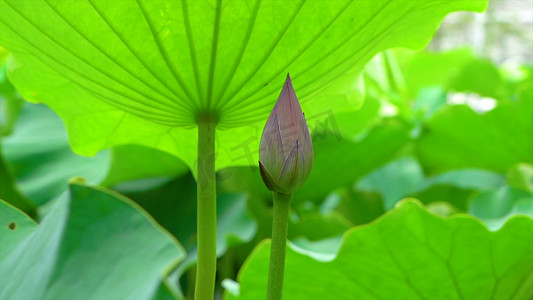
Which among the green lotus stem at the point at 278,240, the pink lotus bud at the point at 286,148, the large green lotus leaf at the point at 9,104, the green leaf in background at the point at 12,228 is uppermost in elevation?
the large green lotus leaf at the point at 9,104

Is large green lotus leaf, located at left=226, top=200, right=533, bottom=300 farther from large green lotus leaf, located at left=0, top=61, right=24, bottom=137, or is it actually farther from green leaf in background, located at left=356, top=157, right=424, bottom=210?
large green lotus leaf, located at left=0, top=61, right=24, bottom=137

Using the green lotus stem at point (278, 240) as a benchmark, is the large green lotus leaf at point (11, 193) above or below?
above

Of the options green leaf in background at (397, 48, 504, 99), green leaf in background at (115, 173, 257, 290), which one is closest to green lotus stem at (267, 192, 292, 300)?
green leaf in background at (115, 173, 257, 290)

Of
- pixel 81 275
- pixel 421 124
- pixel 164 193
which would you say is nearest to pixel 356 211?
pixel 421 124

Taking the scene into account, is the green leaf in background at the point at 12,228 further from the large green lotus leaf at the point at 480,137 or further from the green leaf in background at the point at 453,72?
the green leaf in background at the point at 453,72

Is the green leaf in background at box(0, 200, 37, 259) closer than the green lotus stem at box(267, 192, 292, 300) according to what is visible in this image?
No

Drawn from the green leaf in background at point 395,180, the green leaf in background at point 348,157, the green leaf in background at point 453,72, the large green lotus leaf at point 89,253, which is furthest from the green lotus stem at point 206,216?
the green leaf in background at point 453,72
